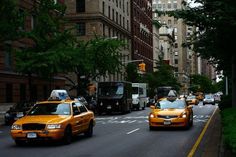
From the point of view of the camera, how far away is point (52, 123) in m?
15.4

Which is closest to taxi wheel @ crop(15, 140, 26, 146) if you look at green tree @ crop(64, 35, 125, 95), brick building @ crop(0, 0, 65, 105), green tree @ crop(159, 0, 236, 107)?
green tree @ crop(159, 0, 236, 107)

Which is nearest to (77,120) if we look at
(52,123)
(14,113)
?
(52,123)

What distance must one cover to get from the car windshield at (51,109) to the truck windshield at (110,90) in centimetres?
2437

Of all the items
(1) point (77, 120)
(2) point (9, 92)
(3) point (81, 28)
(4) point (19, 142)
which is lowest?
(4) point (19, 142)

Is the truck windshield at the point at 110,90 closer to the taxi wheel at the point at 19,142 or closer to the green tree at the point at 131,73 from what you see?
the taxi wheel at the point at 19,142

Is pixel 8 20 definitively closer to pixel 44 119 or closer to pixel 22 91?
Result: pixel 44 119

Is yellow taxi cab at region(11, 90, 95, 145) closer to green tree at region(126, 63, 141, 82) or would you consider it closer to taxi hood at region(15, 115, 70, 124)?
taxi hood at region(15, 115, 70, 124)

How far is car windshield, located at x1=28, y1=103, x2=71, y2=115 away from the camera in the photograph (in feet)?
54.8

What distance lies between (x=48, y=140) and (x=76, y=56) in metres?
25.6

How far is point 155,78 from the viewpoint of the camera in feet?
314

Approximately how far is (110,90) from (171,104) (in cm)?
1911

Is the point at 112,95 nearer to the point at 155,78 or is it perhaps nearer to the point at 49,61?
the point at 49,61

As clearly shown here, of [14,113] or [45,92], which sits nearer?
[14,113]

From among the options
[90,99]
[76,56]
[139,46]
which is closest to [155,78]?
[139,46]
